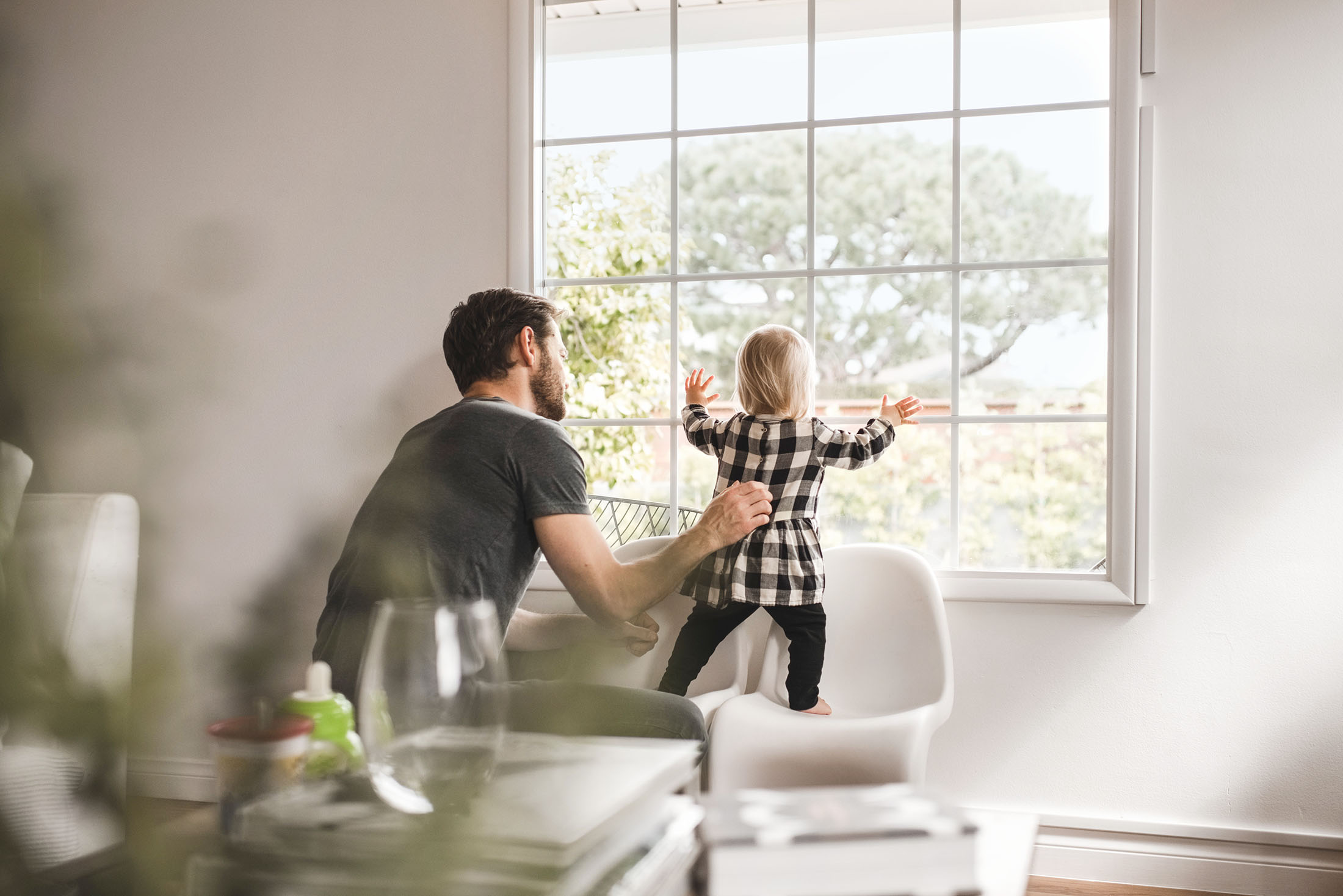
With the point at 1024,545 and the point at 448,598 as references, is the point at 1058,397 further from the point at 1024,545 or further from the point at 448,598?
the point at 448,598

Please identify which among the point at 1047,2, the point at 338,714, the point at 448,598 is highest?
the point at 1047,2

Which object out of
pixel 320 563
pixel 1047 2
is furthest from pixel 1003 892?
pixel 1047 2

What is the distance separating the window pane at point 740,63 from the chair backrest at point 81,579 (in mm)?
2699

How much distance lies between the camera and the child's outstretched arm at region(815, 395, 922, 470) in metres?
2.37

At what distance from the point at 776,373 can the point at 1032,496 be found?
520cm

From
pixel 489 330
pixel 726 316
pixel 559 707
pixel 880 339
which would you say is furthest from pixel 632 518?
pixel 726 316

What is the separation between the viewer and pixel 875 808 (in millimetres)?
984

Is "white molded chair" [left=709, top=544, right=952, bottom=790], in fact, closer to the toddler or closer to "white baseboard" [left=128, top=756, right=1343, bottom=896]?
the toddler

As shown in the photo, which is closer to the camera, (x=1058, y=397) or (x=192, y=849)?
(x=192, y=849)

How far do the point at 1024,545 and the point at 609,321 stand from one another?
3.97 metres

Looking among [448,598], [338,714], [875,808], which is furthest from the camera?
[875,808]

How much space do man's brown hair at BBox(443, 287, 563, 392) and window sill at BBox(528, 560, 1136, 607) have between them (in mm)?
581

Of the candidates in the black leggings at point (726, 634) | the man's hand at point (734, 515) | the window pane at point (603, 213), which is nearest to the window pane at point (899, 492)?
the window pane at point (603, 213)

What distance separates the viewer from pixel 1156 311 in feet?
8.02
